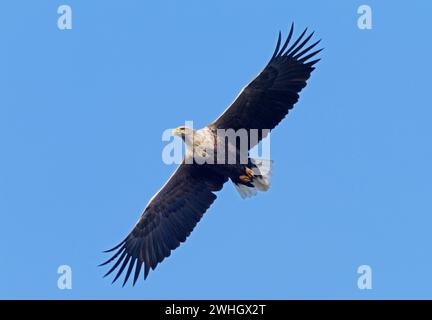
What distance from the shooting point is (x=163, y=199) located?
16.1 m

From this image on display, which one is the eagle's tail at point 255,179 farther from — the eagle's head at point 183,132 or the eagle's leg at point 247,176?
the eagle's head at point 183,132

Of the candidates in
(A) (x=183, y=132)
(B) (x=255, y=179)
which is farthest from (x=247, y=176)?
(A) (x=183, y=132)

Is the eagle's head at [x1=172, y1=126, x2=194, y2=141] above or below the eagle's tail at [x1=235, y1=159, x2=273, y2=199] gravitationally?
above

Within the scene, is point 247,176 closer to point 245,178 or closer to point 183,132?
point 245,178

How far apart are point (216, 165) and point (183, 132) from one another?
0.72 meters

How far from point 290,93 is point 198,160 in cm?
175

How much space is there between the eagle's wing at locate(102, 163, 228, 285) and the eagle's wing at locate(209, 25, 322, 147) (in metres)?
1.31

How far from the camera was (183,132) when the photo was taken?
1537 centimetres

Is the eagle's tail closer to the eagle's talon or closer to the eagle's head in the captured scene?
the eagle's talon

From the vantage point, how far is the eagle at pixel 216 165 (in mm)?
15156

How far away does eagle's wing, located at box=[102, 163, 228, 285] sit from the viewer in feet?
52.4
